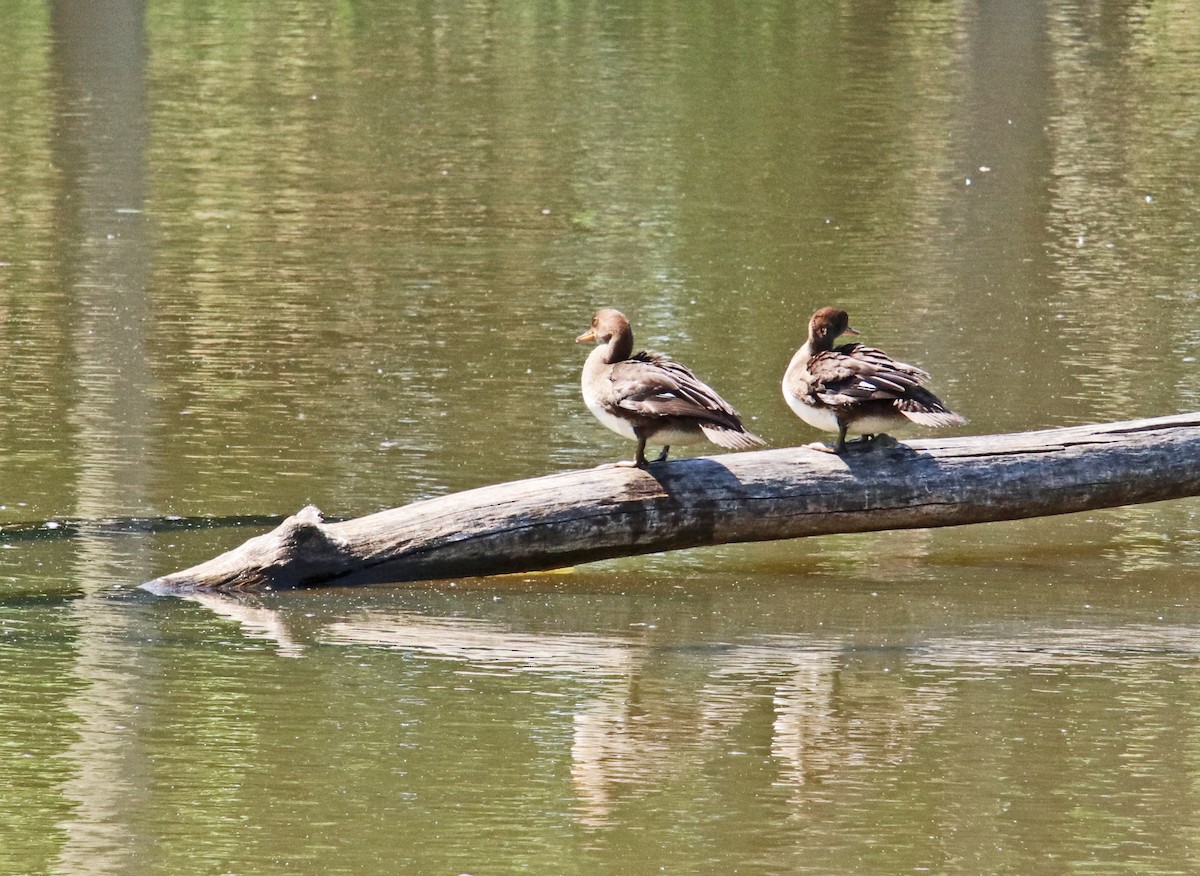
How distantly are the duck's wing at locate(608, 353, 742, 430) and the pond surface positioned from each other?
2.36 ft

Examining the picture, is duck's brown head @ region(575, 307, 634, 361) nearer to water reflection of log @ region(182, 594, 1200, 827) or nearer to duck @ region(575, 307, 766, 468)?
duck @ region(575, 307, 766, 468)

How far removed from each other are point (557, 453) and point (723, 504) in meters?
2.02

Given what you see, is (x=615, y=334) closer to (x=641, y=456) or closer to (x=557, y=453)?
(x=641, y=456)

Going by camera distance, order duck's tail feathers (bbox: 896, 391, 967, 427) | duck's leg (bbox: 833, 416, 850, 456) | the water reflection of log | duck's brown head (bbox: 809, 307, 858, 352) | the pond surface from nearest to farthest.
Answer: the pond surface
the water reflection of log
duck's tail feathers (bbox: 896, 391, 967, 427)
duck's leg (bbox: 833, 416, 850, 456)
duck's brown head (bbox: 809, 307, 858, 352)

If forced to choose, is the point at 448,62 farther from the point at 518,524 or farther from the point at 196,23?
the point at 518,524

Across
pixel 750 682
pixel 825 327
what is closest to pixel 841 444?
pixel 825 327

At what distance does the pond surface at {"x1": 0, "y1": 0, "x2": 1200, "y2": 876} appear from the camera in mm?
5645

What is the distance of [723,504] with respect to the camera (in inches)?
317

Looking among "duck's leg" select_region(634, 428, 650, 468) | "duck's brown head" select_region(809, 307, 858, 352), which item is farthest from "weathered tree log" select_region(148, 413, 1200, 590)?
"duck's brown head" select_region(809, 307, 858, 352)

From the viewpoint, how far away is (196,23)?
2858 centimetres

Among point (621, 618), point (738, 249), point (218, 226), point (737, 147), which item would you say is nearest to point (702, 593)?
point (621, 618)

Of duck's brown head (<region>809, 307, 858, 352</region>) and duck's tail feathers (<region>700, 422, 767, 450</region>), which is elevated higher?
duck's brown head (<region>809, 307, 858, 352</region>)

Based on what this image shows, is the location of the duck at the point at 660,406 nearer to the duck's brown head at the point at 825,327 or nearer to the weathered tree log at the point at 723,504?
the weathered tree log at the point at 723,504

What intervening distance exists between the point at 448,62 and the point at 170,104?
4646 millimetres
